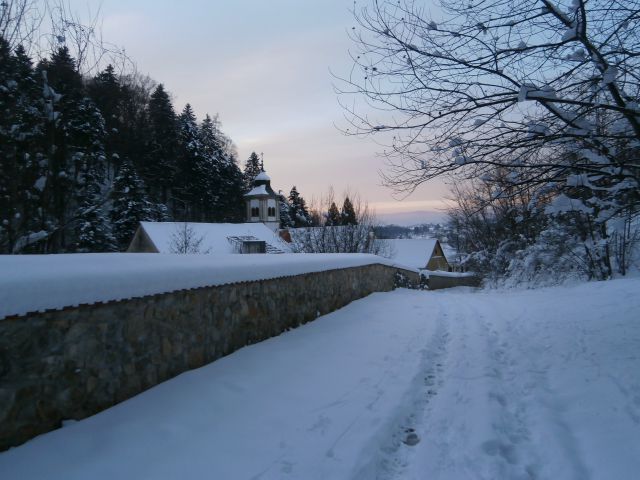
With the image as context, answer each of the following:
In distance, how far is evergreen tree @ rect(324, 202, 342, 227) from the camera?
79.8 feet

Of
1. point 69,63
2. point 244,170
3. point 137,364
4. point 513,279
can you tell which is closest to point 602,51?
point 137,364

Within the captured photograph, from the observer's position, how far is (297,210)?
65.2m

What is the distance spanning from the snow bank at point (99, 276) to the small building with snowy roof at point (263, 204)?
44876mm

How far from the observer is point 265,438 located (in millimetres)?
3031

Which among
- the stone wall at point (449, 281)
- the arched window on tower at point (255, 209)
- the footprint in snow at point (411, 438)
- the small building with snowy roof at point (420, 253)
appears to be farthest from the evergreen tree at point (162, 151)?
the footprint in snow at point (411, 438)

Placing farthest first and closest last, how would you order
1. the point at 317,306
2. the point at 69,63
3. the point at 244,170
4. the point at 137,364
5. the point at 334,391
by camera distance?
the point at 244,170 < the point at 317,306 < the point at 69,63 < the point at 334,391 < the point at 137,364

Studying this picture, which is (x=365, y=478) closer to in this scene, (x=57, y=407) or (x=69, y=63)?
(x=57, y=407)

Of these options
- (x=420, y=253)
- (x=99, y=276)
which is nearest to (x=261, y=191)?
(x=420, y=253)

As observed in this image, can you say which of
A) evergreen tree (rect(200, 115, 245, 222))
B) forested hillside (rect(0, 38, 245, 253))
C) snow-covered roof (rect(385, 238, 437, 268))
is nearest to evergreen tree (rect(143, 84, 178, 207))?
evergreen tree (rect(200, 115, 245, 222))

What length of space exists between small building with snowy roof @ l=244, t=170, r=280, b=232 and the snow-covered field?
44745 mm

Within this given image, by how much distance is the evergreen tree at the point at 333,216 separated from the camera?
24308 mm

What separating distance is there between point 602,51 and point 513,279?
14.7 meters

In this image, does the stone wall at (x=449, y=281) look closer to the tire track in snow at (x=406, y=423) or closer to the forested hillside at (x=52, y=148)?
the tire track in snow at (x=406, y=423)

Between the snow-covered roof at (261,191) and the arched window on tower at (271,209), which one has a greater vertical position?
the snow-covered roof at (261,191)
